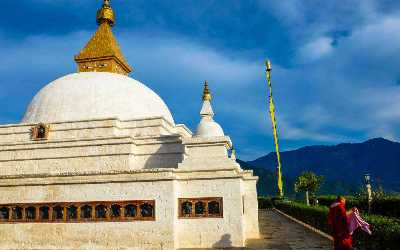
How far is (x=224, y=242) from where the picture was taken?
15000 millimetres

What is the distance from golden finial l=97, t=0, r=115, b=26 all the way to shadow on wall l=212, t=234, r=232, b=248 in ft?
73.1

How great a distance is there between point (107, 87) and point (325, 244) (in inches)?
567

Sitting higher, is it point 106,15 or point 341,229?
point 106,15

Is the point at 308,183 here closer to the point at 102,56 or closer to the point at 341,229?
the point at 102,56

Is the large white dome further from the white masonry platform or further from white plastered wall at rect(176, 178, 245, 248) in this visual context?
white plastered wall at rect(176, 178, 245, 248)

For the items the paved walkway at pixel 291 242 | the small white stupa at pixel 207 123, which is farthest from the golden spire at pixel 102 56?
the paved walkway at pixel 291 242

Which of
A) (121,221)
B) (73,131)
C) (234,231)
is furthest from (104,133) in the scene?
(234,231)

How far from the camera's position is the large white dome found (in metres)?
21.5

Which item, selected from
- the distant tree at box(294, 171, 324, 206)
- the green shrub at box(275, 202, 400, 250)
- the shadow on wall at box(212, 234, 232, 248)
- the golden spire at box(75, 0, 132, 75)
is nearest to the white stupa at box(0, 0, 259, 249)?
the shadow on wall at box(212, 234, 232, 248)

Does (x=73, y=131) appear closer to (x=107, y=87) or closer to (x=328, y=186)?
(x=107, y=87)

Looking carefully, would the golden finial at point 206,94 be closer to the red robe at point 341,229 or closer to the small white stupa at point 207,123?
the small white stupa at point 207,123

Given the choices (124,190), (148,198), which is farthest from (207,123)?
(124,190)

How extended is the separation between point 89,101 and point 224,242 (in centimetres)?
1160

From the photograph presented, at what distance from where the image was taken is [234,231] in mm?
15062
